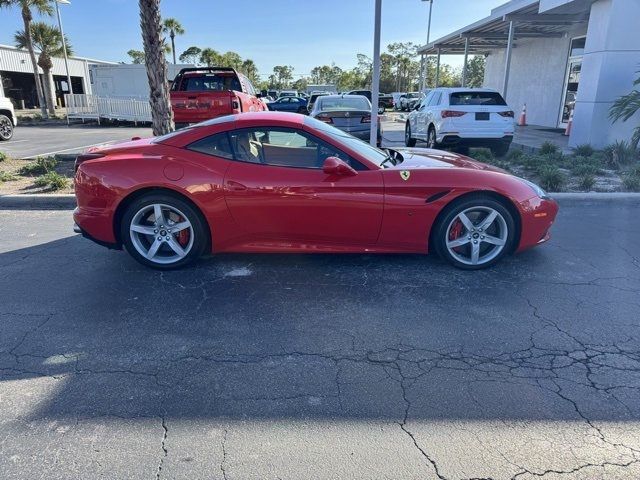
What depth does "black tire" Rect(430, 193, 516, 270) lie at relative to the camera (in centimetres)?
406

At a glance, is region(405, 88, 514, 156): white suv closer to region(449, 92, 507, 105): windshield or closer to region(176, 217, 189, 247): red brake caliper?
region(449, 92, 507, 105): windshield

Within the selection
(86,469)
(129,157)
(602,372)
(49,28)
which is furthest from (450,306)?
(49,28)

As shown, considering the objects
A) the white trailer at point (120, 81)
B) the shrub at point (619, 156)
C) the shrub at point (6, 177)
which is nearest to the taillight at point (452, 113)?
the shrub at point (619, 156)

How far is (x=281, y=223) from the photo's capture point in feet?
13.1

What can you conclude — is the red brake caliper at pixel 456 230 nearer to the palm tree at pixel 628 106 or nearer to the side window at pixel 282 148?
the side window at pixel 282 148

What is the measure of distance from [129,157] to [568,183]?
7247mm

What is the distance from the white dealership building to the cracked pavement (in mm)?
8660

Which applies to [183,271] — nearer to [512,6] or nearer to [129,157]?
[129,157]

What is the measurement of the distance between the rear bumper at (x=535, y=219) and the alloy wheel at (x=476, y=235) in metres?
0.19

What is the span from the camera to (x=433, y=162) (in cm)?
447

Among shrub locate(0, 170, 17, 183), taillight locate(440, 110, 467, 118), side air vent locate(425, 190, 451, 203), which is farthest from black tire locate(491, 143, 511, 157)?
shrub locate(0, 170, 17, 183)

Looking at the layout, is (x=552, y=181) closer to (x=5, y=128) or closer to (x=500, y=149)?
(x=500, y=149)

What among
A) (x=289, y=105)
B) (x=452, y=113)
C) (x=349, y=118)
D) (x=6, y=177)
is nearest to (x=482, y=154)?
(x=452, y=113)

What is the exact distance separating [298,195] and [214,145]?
931mm
